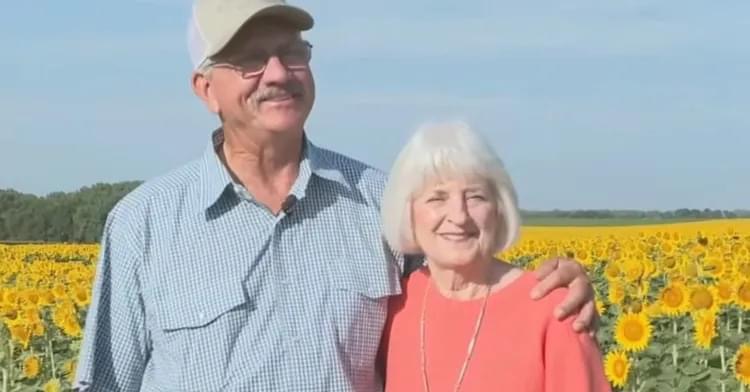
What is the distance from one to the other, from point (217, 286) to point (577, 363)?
0.79m

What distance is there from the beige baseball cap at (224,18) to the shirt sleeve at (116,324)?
0.43 m

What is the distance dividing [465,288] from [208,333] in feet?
1.79

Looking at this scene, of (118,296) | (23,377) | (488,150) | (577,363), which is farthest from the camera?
(23,377)

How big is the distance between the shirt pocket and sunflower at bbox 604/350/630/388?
2.87 meters

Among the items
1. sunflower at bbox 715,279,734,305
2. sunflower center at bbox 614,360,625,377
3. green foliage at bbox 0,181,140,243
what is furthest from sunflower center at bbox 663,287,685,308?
green foliage at bbox 0,181,140,243

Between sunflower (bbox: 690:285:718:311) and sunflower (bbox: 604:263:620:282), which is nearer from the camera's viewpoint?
sunflower (bbox: 690:285:718:311)

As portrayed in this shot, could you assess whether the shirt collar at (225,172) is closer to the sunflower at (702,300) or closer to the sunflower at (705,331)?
the sunflower at (705,331)

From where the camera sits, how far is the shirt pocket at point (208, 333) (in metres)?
3.12

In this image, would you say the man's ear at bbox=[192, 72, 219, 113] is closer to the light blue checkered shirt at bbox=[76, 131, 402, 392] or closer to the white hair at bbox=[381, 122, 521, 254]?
the light blue checkered shirt at bbox=[76, 131, 402, 392]

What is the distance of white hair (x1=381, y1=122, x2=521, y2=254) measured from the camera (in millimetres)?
3008

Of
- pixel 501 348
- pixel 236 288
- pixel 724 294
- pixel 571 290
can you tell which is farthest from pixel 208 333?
pixel 724 294

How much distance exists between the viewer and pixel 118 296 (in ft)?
10.6

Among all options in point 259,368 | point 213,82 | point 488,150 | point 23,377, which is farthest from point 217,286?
point 23,377

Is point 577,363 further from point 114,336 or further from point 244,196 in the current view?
point 114,336
